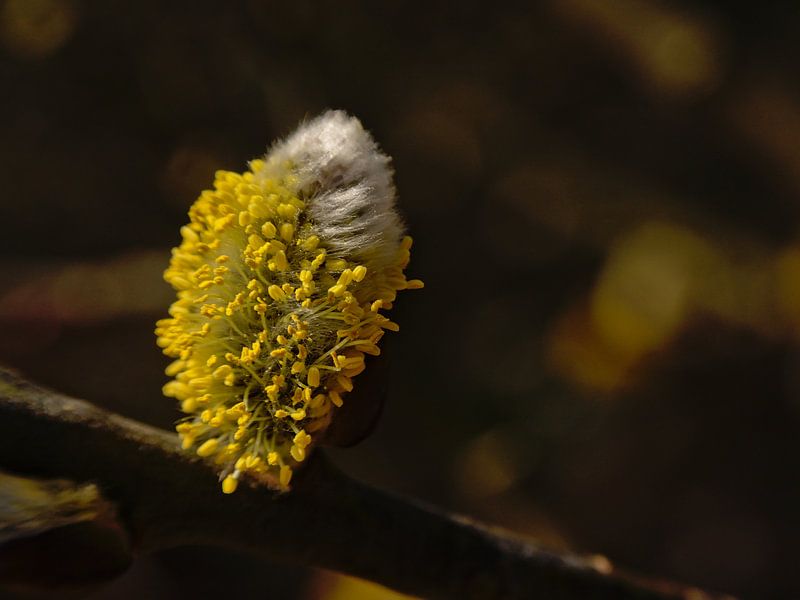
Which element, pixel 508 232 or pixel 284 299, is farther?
pixel 508 232

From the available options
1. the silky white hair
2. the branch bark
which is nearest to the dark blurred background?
the branch bark

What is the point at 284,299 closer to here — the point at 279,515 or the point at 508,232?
the point at 279,515

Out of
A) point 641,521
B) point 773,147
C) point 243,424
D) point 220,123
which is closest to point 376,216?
point 243,424

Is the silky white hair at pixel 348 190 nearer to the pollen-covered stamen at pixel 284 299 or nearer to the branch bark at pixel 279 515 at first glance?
the pollen-covered stamen at pixel 284 299

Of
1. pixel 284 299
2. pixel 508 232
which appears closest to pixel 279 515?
pixel 284 299

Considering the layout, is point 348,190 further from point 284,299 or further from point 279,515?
point 279,515

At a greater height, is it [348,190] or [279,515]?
[348,190]

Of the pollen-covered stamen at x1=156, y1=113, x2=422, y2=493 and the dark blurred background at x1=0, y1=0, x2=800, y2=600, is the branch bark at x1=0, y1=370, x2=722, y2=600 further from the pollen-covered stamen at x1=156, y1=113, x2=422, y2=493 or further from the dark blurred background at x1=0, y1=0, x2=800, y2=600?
the dark blurred background at x1=0, y1=0, x2=800, y2=600

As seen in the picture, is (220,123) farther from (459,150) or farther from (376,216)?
(376,216)
